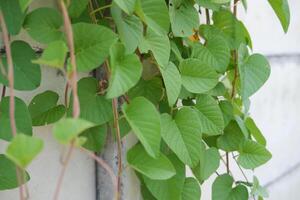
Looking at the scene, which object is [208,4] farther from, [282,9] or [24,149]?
[24,149]

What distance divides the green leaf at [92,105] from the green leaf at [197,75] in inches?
5.4

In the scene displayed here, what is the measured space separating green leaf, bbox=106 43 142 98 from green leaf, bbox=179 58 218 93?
0.18 meters

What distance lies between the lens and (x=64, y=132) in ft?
1.05

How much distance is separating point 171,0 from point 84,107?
0.21 meters

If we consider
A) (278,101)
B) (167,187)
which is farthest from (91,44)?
(278,101)

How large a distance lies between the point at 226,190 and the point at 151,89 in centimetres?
24

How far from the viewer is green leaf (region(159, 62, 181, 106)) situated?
2.02ft

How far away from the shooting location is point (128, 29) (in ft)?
1.83

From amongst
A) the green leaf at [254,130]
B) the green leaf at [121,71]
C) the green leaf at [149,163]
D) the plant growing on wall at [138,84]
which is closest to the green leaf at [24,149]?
the plant growing on wall at [138,84]

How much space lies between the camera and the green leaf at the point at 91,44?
50 centimetres

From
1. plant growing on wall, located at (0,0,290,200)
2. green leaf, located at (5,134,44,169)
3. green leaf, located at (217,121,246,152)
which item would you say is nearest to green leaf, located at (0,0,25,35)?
plant growing on wall, located at (0,0,290,200)

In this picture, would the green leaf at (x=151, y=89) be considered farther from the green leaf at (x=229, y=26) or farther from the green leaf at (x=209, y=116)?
the green leaf at (x=229, y=26)

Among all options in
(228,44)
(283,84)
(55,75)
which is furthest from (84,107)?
(283,84)

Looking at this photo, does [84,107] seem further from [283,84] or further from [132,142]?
[283,84]
